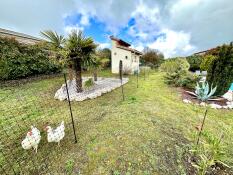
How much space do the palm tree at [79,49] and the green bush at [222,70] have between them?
236 inches

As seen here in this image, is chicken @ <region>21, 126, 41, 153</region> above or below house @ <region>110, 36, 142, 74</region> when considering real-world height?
below

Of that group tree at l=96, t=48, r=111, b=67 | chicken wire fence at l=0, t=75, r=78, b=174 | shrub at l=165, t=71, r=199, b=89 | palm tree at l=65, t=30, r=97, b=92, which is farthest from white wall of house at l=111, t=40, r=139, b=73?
chicken wire fence at l=0, t=75, r=78, b=174

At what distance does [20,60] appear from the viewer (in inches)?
378

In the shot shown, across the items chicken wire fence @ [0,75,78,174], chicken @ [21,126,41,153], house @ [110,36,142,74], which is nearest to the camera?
chicken wire fence @ [0,75,78,174]

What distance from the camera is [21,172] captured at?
2.61 metres

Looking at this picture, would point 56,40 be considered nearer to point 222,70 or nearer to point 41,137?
point 41,137

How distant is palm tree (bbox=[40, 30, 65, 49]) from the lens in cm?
704

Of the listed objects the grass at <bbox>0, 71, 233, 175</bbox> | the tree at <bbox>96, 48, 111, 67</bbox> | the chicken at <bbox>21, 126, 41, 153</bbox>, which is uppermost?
the tree at <bbox>96, 48, 111, 67</bbox>

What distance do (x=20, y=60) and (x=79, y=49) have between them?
5382 mm

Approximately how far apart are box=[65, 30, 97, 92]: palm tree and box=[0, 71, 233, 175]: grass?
6.58 feet

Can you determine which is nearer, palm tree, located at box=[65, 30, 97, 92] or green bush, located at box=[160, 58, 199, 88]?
palm tree, located at box=[65, 30, 97, 92]

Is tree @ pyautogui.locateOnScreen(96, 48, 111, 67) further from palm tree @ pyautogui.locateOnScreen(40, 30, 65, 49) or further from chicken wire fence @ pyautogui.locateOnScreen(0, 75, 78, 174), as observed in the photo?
chicken wire fence @ pyautogui.locateOnScreen(0, 75, 78, 174)

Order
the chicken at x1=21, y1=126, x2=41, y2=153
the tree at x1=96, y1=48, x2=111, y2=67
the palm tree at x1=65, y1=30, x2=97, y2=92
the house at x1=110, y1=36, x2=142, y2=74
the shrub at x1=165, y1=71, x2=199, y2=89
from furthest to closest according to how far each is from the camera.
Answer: the house at x1=110, y1=36, x2=142, y2=74 < the shrub at x1=165, y1=71, x2=199, y2=89 < the tree at x1=96, y1=48, x2=111, y2=67 < the palm tree at x1=65, y1=30, x2=97, y2=92 < the chicken at x1=21, y1=126, x2=41, y2=153

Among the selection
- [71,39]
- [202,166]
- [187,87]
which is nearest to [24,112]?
[71,39]
